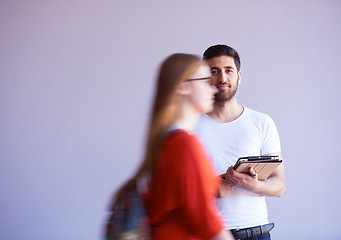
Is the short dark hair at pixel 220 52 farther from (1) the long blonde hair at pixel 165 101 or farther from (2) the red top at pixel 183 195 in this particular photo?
(2) the red top at pixel 183 195

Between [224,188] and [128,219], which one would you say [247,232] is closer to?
[224,188]

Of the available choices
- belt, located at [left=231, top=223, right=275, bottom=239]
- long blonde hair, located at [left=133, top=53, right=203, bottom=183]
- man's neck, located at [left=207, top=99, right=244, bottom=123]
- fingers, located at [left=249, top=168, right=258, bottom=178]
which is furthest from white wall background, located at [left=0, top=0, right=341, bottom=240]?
long blonde hair, located at [left=133, top=53, right=203, bottom=183]

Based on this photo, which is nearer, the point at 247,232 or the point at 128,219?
the point at 128,219

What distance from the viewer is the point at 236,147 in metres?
1.89

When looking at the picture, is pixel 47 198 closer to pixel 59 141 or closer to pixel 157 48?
pixel 59 141

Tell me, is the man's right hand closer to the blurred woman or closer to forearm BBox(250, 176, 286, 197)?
forearm BBox(250, 176, 286, 197)

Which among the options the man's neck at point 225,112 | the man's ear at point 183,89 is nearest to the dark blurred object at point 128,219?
the man's ear at point 183,89

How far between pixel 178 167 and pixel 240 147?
3.37 feet

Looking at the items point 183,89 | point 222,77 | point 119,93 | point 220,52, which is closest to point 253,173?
point 222,77

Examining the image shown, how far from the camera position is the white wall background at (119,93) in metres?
3.21

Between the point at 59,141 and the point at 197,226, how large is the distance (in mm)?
2590

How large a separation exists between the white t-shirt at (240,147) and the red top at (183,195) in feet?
2.95

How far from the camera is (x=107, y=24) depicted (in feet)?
11.1

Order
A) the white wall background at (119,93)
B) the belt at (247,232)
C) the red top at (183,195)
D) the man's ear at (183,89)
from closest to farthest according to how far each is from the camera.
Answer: the red top at (183,195) < the man's ear at (183,89) < the belt at (247,232) < the white wall background at (119,93)
